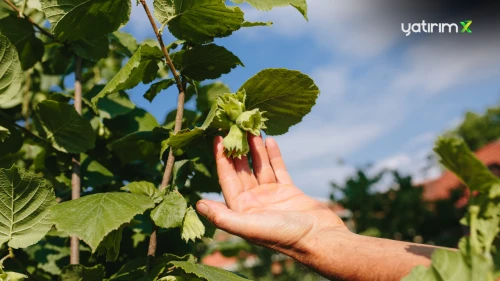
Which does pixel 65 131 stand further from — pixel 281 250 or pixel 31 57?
pixel 281 250

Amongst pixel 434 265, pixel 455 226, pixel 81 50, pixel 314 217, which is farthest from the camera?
pixel 455 226

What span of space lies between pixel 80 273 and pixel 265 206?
707 millimetres

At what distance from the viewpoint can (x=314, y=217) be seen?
6.08 ft

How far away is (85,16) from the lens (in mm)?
1637

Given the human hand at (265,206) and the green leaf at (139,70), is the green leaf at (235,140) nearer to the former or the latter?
the human hand at (265,206)

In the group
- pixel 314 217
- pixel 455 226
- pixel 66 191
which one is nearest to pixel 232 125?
pixel 314 217

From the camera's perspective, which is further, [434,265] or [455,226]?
[455,226]

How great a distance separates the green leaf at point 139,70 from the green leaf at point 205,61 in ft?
0.26

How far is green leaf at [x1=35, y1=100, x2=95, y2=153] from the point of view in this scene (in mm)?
1887

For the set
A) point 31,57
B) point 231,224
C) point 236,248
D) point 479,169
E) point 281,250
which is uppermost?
point 31,57

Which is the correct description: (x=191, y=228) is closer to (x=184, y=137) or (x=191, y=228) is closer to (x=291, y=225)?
(x=184, y=137)

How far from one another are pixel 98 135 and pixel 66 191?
0.30m

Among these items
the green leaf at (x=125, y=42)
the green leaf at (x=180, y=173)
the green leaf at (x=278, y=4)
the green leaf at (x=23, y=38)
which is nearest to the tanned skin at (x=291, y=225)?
the green leaf at (x=180, y=173)

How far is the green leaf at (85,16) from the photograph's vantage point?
1589 mm
